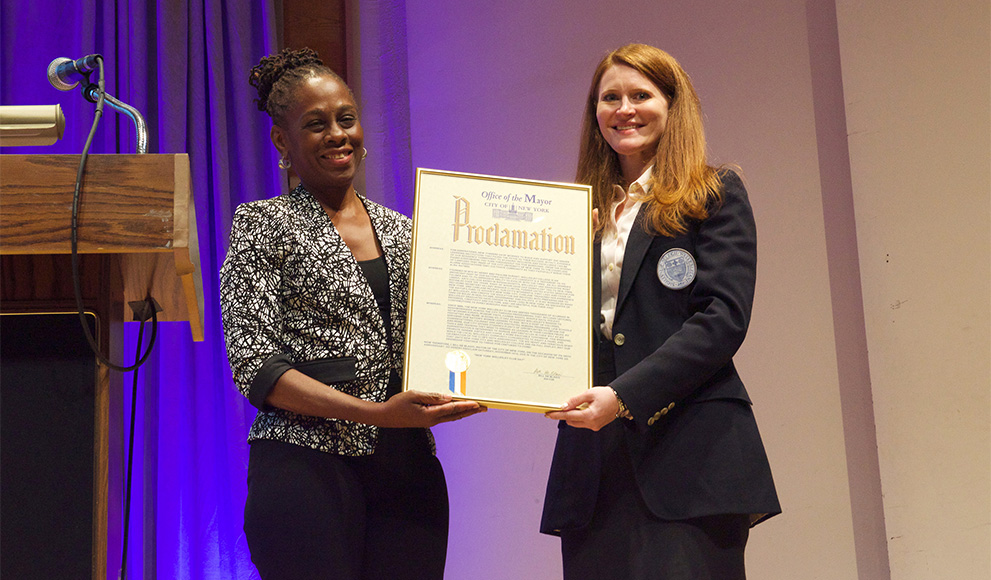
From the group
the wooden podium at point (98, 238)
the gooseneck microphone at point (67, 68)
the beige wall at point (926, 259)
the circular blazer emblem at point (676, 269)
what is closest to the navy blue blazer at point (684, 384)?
the circular blazer emblem at point (676, 269)

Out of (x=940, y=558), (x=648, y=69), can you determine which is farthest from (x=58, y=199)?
(x=940, y=558)

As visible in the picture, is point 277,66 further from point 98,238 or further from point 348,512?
point 348,512

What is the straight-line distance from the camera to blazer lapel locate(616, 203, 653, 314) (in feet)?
5.00

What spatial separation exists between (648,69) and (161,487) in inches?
76.0

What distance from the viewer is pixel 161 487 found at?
2531mm

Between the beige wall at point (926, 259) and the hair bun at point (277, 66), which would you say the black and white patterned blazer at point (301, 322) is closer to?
the hair bun at point (277, 66)

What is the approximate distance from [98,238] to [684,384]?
0.96 meters

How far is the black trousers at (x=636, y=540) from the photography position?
139 cm

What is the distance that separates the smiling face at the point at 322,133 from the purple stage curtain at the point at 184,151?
112 centimetres

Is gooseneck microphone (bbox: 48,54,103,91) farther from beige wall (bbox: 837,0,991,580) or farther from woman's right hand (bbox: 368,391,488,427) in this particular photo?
beige wall (bbox: 837,0,991,580)

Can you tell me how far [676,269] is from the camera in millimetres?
1514

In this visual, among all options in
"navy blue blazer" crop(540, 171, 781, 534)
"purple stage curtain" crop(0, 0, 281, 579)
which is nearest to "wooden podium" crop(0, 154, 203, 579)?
"navy blue blazer" crop(540, 171, 781, 534)

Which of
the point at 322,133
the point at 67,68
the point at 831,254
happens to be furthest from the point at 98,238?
the point at 831,254

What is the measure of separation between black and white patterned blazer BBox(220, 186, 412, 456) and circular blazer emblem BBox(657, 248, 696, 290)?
519 millimetres
